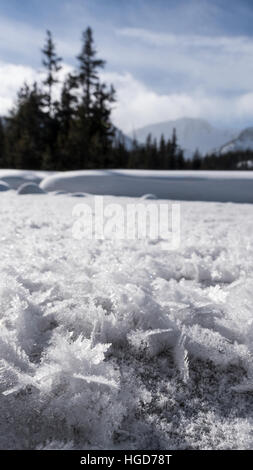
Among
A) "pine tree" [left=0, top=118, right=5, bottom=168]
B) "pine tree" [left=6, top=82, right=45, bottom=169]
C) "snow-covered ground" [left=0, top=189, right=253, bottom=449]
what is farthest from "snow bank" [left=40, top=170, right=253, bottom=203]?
"pine tree" [left=0, top=118, right=5, bottom=168]

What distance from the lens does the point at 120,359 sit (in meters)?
0.75

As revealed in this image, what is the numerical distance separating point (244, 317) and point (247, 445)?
0.38 meters

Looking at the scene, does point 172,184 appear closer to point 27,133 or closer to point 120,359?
point 120,359

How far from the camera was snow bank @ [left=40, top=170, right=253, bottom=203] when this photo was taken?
520cm

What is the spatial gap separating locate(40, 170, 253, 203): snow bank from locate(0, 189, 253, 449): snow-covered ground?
166 inches

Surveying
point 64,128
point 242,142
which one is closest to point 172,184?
point 64,128

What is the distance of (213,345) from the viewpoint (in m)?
0.78

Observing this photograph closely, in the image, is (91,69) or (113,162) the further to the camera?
(91,69)

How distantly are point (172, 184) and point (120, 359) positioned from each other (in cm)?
498

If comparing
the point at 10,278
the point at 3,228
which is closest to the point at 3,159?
the point at 3,228

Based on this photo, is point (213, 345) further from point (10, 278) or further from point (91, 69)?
point (91, 69)

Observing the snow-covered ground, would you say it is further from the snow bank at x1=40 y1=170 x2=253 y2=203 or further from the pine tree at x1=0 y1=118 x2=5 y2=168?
the pine tree at x1=0 y1=118 x2=5 y2=168

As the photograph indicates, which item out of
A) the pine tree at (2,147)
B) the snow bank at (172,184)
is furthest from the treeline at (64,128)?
the snow bank at (172,184)

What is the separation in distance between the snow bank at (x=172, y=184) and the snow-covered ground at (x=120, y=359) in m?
4.21
